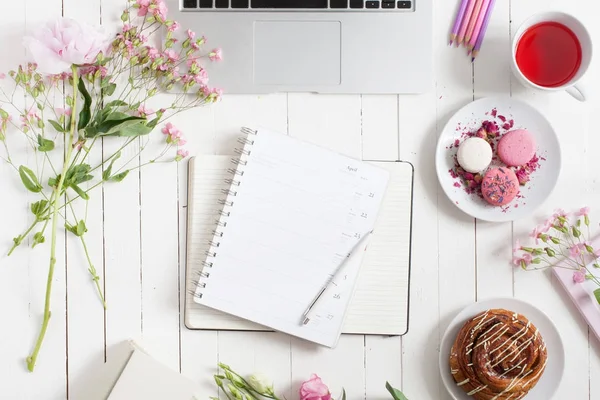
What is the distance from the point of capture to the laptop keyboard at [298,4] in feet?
2.85

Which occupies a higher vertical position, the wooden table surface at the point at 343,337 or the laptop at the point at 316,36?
the laptop at the point at 316,36

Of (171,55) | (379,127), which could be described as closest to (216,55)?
(171,55)

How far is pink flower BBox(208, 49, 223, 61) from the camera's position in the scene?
865 millimetres

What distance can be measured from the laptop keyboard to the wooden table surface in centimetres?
9

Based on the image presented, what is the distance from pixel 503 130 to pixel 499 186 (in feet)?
0.32

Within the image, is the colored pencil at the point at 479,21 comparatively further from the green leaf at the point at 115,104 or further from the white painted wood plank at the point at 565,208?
the green leaf at the point at 115,104

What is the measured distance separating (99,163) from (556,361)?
78 cm

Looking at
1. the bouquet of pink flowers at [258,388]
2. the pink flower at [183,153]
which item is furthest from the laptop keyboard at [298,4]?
the bouquet of pink flowers at [258,388]

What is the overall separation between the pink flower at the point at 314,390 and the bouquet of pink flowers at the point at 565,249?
0.36m

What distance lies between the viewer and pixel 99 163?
0.93 m

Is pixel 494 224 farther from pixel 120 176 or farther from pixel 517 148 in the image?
pixel 120 176

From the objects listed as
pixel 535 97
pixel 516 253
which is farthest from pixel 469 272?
pixel 535 97

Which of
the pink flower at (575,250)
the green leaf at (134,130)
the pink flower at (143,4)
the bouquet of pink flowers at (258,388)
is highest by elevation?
the pink flower at (143,4)

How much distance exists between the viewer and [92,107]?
0.92m
